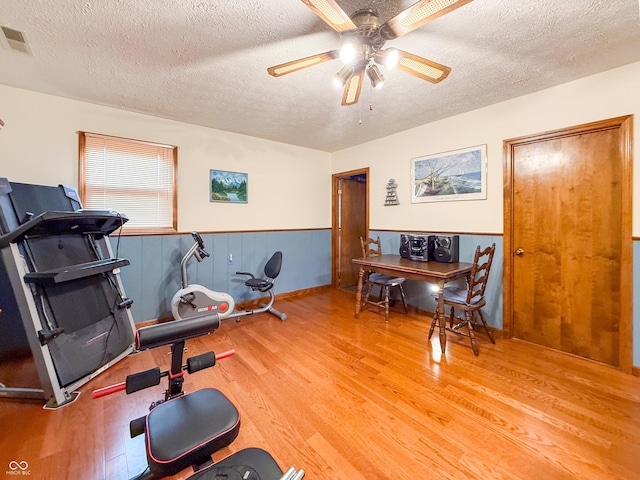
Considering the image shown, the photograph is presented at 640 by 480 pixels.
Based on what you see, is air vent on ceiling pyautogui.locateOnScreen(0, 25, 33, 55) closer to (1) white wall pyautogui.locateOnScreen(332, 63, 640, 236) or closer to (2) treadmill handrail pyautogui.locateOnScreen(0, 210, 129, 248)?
(2) treadmill handrail pyautogui.locateOnScreen(0, 210, 129, 248)

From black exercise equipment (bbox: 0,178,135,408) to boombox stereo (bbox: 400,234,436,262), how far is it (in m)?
3.04

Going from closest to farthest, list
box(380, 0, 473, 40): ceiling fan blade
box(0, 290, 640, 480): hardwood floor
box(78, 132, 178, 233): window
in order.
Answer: box(380, 0, 473, 40): ceiling fan blade, box(0, 290, 640, 480): hardwood floor, box(78, 132, 178, 233): window

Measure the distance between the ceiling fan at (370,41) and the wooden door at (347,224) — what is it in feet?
9.57

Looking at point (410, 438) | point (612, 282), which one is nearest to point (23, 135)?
point (410, 438)

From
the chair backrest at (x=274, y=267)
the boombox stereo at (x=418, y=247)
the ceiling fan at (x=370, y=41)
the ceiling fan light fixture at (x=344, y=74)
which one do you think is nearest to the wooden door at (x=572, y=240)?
the boombox stereo at (x=418, y=247)

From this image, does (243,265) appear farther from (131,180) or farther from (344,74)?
(344,74)

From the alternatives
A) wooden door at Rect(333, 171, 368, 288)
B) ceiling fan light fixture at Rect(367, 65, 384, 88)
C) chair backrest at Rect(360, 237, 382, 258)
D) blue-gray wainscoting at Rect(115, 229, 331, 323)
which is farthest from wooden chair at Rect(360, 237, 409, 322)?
ceiling fan light fixture at Rect(367, 65, 384, 88)

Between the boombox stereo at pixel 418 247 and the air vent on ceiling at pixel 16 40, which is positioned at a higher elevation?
the air vent on ceiling at pixel 16 40

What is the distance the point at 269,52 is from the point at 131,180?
7.23 feet

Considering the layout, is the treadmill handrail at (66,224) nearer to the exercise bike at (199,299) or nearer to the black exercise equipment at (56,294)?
the black exercise equipment at (56,294)

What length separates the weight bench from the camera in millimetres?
933

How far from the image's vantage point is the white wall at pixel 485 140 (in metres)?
2.24

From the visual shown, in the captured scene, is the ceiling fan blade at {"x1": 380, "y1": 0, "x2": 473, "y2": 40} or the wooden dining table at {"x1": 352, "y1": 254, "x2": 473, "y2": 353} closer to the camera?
the ceiling fan blade at {"x1": 380, "y1": 0, "x2": 473, "y2": 40}

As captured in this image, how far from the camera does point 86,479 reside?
1312 millimetres
